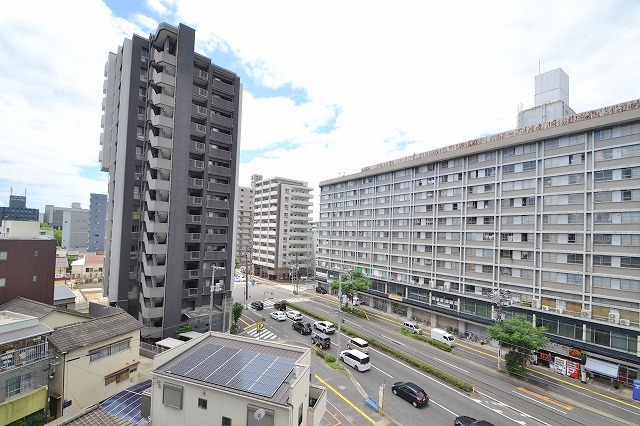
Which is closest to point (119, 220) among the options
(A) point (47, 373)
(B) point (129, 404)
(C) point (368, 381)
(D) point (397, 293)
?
(A) point (47, 373)

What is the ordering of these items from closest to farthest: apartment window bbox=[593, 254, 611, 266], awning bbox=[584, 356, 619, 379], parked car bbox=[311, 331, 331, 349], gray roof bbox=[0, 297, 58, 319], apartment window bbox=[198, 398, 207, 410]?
apartment window bbox=[198, 398, 207, 410]
gray roof bbox=[0, 297, 58, 319]
awning bbox=[584, 356, 619, 379]
apartment window bbox=[593, 254, 611, 266]
parked car bbox=[311, 331, 331, 349]

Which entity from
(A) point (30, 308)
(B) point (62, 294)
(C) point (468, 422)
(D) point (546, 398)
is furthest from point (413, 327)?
(B) point (62, 294)

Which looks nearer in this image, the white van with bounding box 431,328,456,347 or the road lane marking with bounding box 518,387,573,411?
the road lane marking with bounding box 518,387,573,411

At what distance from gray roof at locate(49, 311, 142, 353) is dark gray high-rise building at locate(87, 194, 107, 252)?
121 m

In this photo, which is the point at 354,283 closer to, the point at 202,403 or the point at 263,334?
the point at 263,334

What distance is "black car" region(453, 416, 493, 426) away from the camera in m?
22.7

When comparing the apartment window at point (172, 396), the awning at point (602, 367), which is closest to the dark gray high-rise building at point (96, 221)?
the apartment window at point (172, 396)

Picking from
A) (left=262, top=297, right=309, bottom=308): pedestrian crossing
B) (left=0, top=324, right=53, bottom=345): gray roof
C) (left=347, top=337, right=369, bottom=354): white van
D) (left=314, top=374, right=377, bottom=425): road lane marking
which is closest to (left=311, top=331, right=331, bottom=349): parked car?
(left=347, top=337, right=369, bottom=354): white van

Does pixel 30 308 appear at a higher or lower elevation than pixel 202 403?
higher

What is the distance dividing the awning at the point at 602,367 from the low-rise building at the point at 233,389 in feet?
107

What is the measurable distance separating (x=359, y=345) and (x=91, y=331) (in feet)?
93.3

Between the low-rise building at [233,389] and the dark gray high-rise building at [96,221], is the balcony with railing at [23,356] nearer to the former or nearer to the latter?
the low-rise building at [233,389]

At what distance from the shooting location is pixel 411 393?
1077 inches

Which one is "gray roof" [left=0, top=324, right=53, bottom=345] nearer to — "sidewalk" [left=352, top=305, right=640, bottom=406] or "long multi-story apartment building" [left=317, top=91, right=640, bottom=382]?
"long multi-story apartment building" [left=317, top=91, right=640, bottom=382]
